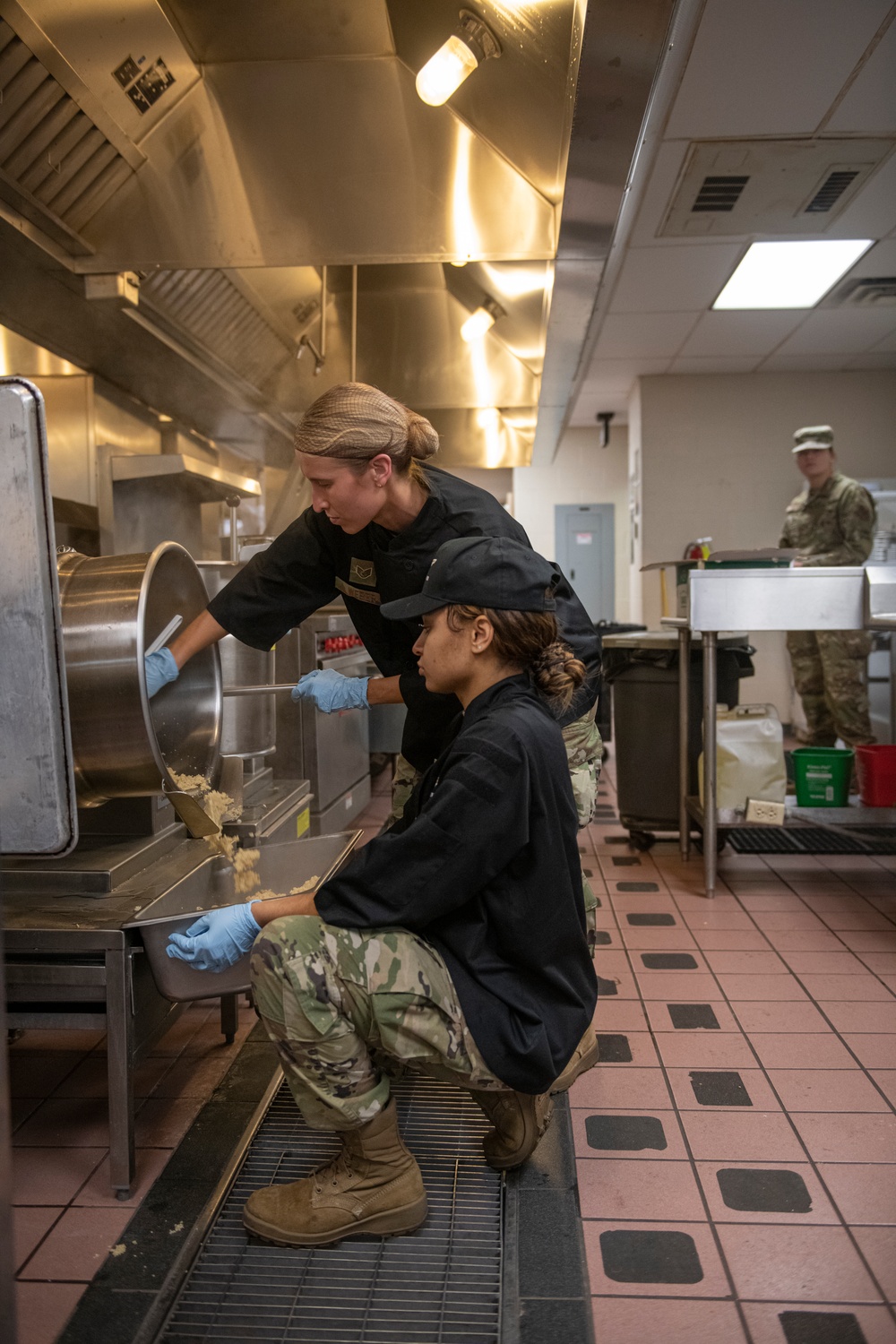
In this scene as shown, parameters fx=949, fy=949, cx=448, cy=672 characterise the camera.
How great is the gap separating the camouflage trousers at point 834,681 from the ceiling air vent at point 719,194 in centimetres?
204

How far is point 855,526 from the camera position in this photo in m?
4.90

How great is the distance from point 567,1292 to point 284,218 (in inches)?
104

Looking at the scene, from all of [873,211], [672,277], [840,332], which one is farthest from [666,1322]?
[840,332]

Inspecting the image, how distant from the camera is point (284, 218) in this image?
107 inches

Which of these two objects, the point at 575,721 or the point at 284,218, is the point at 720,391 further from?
the point at 575,721

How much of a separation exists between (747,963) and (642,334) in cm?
422

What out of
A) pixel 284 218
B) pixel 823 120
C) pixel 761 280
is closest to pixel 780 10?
pixel 823 120

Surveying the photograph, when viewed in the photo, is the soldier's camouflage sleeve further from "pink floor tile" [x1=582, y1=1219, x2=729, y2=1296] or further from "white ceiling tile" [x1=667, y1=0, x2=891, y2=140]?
"pink floor tile" [x1=582, y1=1219, x2=729, y2=1296]

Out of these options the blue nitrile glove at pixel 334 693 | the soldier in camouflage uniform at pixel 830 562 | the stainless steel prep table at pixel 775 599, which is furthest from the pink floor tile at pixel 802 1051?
the soldier in camouflage uniform at pixel 830 562

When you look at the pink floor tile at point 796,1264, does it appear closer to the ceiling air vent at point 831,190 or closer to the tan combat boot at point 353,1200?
the tan combat boot at point 353,1200

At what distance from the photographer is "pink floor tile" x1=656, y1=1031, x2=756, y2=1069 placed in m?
2.03

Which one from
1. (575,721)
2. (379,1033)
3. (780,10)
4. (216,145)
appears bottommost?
(379,1033)

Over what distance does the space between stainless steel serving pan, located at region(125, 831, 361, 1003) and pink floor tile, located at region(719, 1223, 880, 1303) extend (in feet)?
2.84

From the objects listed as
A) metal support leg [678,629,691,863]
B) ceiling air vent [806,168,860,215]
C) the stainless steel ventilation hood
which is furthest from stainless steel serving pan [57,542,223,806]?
ceiling air vent [806,168,860,215]
